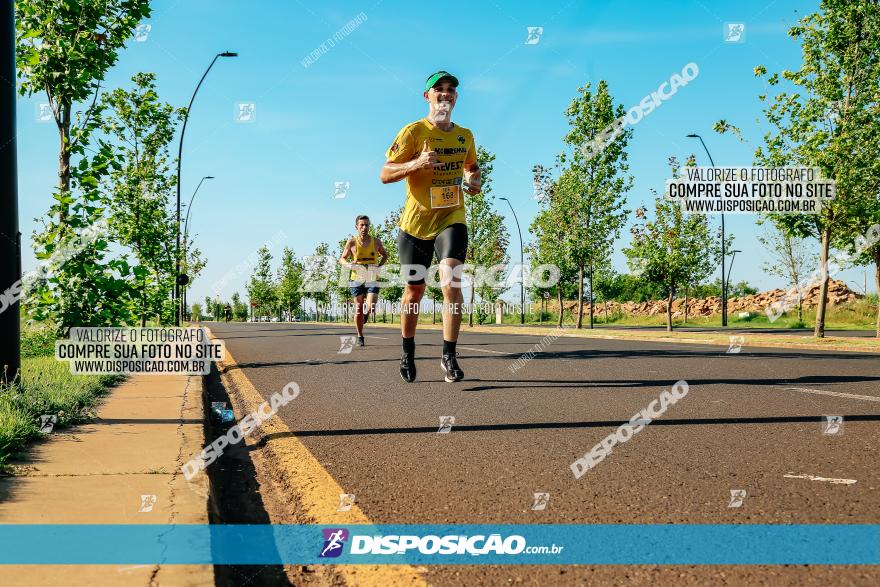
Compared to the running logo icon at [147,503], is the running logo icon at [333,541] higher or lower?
lower

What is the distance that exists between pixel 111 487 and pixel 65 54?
5029mm

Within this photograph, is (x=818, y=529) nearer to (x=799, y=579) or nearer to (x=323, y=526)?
(x=799, y=579)

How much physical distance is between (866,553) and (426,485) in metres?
1.64

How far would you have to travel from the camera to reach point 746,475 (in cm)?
293

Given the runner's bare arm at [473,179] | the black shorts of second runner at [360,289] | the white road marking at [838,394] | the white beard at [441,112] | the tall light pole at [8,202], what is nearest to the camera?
the tall light pole at [8,202]

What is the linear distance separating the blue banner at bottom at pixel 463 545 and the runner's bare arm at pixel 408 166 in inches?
143

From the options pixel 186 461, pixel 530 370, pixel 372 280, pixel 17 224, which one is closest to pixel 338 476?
pixel 186 461

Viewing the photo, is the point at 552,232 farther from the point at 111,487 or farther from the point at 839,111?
the point at 111,487

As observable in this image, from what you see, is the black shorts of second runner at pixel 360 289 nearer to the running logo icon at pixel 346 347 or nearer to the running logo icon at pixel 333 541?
the running logo icon at pixel 346 347

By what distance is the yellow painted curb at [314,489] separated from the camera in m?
1.98

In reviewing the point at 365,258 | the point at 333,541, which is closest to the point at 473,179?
the point at 333,541

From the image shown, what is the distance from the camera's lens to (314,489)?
114 inches

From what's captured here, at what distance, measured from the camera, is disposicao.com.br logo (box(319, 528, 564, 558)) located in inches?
83.9

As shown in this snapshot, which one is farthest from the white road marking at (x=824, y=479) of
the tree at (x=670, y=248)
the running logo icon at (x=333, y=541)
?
the tree at (x=670, y=248)
